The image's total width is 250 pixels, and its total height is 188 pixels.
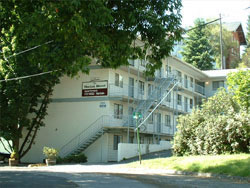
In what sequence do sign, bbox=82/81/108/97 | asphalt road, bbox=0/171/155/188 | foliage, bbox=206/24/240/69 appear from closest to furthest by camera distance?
asphalt road, bbox=0/171/155/188 < sign, bbox=82/81/108/97 < foliage, bbox=206/24/240/69

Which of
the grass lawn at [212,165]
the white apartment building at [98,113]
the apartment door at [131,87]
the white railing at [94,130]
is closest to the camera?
the grass lawn at [212,165]

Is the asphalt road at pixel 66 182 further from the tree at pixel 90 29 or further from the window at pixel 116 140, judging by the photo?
the window at pixel 116 140

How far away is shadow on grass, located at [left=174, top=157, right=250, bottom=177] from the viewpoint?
16062 millimetres

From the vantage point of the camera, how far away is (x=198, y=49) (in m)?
66.8

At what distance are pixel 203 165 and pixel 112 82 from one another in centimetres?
1518

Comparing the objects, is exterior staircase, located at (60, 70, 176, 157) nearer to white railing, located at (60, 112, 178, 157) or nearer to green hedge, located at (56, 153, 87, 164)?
white railing, located at (60, 112, 178, 157)

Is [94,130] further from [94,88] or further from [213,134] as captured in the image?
[213,134]

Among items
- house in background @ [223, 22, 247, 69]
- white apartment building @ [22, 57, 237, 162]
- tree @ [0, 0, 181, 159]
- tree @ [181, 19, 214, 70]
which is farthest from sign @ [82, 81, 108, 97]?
house in background @ [223, 22, 247, 69]

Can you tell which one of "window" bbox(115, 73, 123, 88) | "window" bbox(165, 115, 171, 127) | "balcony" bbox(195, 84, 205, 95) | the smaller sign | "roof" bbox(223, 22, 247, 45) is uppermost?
"roof" bbox(223, 22, 247, 45)

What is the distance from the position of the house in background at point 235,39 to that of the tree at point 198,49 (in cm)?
853

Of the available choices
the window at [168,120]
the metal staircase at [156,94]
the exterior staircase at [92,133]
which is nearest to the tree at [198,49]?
the window at [168,120]

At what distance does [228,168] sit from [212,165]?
1.28 m

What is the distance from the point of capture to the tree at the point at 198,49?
65.4 meters

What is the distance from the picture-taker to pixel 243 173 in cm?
1577
